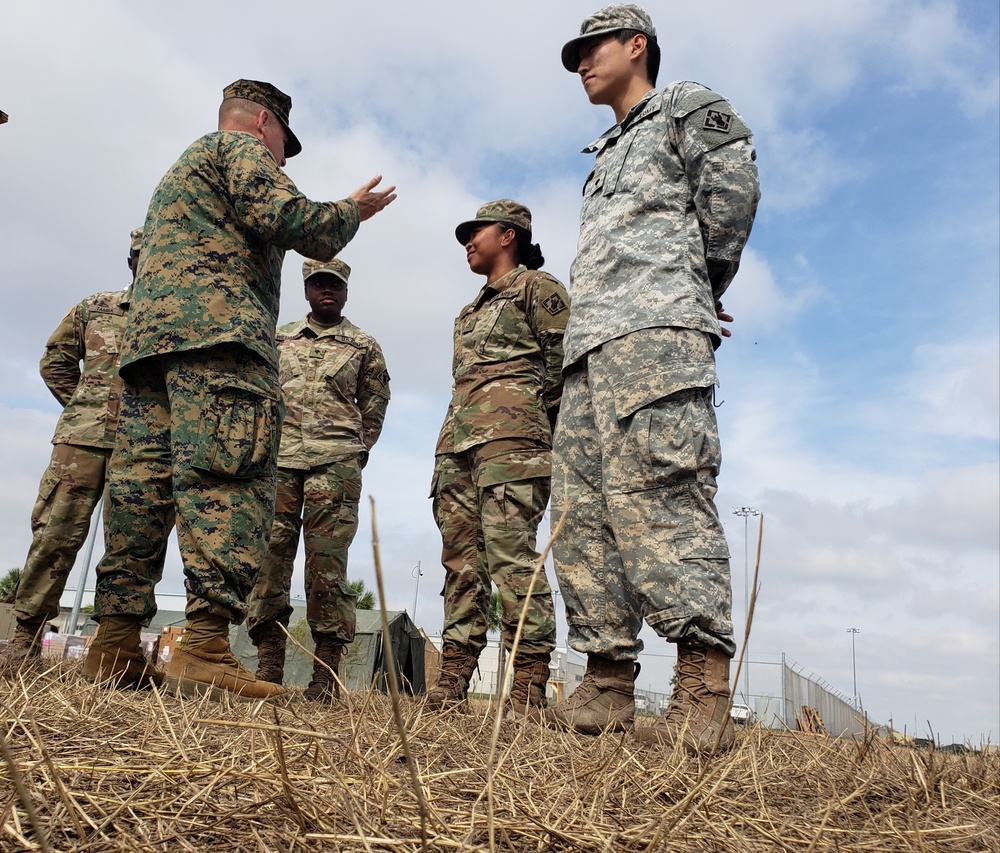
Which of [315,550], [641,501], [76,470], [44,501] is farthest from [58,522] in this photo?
[641,501]

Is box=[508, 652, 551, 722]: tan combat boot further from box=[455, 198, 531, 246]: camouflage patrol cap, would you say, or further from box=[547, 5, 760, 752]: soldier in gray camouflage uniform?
box=[455, 198, 531, 246]: camouflage patrol cap

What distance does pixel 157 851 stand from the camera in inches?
37.9

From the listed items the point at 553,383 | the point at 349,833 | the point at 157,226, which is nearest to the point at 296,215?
the point at 157,226

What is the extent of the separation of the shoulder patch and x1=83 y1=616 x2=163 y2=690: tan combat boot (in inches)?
85.0

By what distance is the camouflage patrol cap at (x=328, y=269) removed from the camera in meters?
5.51

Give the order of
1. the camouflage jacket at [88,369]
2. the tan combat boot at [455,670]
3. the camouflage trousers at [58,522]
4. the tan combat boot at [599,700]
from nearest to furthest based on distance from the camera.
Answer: the tan combat boot at [599,700] → the tan combat boot at [455,670] → the camouflage trousers at [58,522] → the camouflage jacket at [88,369]

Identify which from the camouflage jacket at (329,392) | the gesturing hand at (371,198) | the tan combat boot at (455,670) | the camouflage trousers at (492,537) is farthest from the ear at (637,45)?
the camouflage jacket at (329,392)

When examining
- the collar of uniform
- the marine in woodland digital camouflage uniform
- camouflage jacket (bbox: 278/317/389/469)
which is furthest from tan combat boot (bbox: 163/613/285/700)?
the collar of uniform

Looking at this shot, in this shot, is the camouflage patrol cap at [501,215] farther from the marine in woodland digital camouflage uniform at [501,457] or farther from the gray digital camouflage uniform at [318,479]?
the gray digital camouflage uniform at [318,479]

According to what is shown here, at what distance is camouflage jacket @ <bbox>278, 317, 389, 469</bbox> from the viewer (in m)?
5.08

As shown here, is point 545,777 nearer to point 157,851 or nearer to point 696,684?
point 157,851

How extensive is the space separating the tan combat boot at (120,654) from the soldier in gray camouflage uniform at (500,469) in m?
1.13

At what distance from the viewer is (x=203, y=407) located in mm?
2934

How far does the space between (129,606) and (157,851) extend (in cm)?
226
